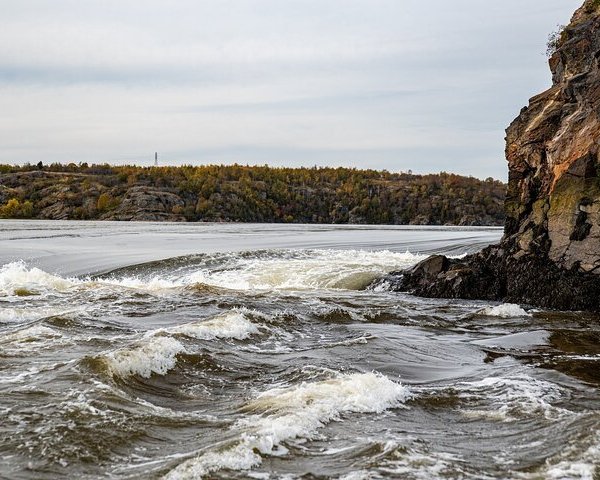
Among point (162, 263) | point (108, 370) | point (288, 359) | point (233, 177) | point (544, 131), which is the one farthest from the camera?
point (233, 177)

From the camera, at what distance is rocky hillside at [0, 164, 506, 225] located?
85.4m

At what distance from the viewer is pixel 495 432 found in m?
6.17

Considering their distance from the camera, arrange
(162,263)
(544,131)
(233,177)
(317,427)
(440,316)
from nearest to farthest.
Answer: (317,427) < (440,316) < (544,131) < (162,263) < (233,177)

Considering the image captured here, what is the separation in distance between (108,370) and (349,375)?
2792 millimetres

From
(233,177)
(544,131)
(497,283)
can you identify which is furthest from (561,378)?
(233,177)

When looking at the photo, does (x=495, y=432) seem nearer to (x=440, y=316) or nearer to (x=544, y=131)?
(x=440, y=316)

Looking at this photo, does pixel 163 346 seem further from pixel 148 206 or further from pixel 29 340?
pixel 148 206

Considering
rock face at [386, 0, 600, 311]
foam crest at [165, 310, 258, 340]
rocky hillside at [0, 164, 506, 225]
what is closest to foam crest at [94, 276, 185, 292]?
rock face at [386, 0, 600, 311]

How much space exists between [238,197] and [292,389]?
86.2 m

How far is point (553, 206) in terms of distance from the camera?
15.6 m

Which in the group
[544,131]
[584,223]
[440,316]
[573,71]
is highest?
[573,71]

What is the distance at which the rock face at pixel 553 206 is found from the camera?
14875 millimetres

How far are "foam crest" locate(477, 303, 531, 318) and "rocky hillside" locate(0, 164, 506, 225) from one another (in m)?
69.9

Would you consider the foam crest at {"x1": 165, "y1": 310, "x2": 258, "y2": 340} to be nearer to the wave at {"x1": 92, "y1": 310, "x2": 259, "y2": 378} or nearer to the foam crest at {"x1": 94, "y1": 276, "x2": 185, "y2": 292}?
the wave at {"x1": 92, "y1": 310, "x2": 259, "y2": 378}
